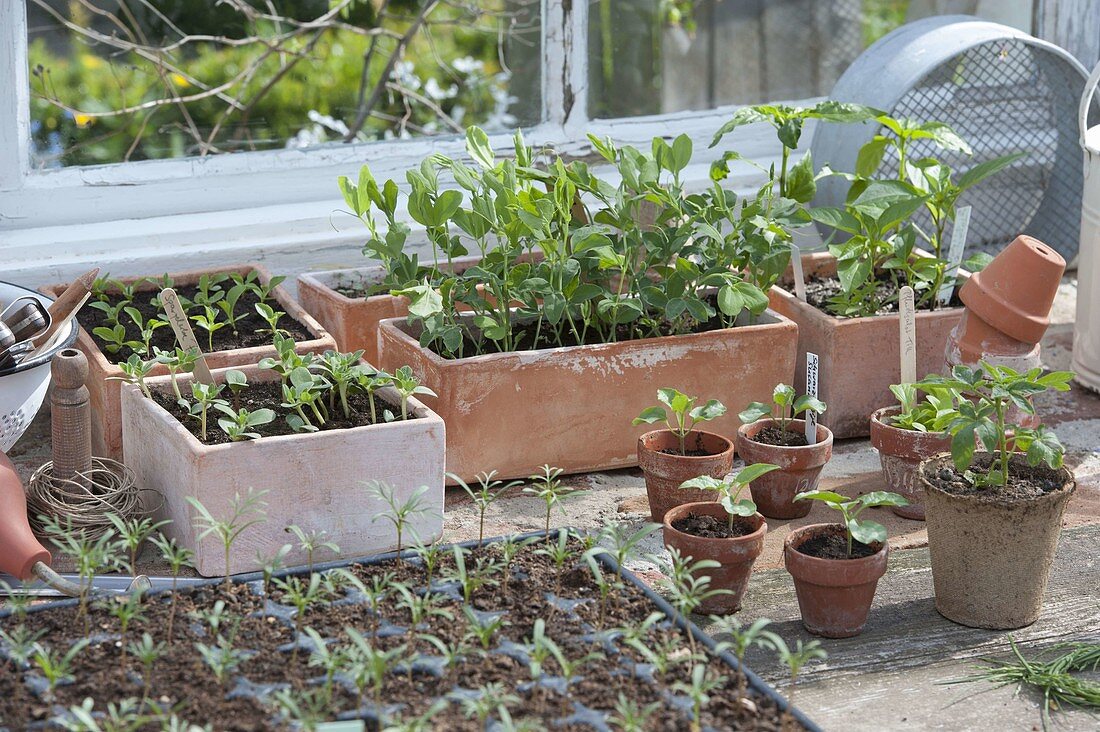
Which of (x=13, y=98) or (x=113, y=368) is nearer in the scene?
(x=113, y=368)

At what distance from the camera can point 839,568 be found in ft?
6.60

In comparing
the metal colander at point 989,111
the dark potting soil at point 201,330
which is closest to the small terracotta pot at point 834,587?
the dark potting soil at point 201,330

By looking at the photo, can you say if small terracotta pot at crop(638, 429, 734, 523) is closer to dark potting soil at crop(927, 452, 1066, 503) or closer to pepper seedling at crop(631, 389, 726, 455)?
pepper seedling at crop(631, 389, 726, 455)

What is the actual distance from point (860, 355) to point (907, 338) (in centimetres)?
19

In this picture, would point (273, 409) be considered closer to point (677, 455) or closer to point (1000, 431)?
point (677, 455)

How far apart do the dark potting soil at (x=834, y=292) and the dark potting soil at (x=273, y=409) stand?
41.8 inches

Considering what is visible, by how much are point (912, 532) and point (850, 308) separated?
0.59 m

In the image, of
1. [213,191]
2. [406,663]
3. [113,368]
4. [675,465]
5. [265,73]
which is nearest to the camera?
[406,663]

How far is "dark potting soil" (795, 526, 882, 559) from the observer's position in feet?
6.82

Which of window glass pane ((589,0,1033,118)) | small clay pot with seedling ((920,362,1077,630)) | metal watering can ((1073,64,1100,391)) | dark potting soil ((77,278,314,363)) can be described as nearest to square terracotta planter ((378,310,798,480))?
dark potting soil ((77,278,314,363))

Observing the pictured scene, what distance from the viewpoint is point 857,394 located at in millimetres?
2844

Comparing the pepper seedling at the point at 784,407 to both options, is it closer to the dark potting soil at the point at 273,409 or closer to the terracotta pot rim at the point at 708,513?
the terracotta pot rim at the point at 708,513

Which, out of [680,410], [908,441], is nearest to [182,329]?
[680,410]

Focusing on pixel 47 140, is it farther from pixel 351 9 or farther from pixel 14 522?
pixel 14 522
